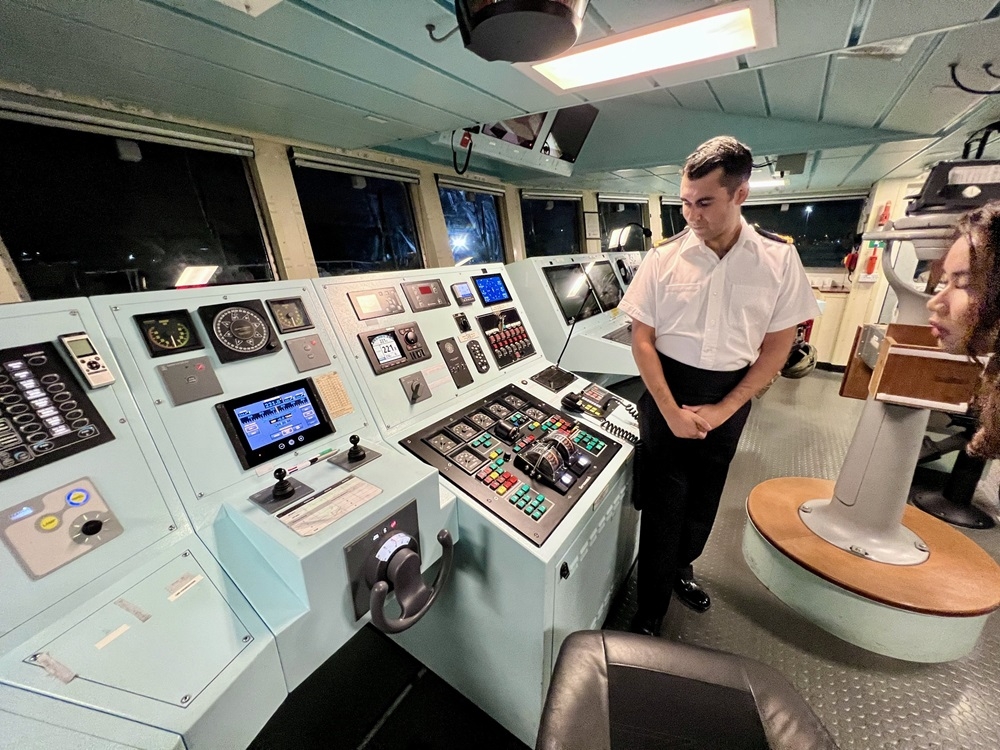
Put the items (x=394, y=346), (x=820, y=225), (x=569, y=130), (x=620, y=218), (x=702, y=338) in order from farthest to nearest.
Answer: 1. (x=820, y=225)
2. (x=620, y=218)
3. (x=569, y=130)
4. (x=394, y=346)
5. (x=702, y=338)

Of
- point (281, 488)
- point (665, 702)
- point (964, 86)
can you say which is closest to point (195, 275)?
point (281, 488)

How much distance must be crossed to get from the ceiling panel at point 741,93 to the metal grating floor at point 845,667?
229 centimetres

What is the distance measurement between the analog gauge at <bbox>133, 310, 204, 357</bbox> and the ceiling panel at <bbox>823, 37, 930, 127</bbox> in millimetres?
2360

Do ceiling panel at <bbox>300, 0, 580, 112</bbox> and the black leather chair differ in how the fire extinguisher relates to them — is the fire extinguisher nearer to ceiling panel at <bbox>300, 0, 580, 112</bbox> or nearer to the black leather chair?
ceiling panel at <bbox>300, 0, 580, 112</bbox>

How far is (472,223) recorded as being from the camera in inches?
135

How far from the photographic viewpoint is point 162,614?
0.69 m

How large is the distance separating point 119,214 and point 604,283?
279cm

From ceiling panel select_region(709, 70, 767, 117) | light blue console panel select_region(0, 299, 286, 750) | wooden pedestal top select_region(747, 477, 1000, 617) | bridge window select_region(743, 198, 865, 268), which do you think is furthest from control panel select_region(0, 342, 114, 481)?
bridge window select_region(743, 198, 865, 268)

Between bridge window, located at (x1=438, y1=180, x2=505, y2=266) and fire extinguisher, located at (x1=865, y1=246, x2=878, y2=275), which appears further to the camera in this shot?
fire extinguisher, located at (x1=865, y1=246, x2=878, y2=275)

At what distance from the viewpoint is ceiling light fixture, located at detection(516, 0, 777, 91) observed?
1014 mm

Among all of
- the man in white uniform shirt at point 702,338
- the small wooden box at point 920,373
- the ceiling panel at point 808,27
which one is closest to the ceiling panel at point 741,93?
the ceiling panel at point 808,27

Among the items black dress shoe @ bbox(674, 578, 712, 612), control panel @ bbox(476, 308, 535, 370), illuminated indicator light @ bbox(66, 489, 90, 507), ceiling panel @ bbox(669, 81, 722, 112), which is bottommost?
black dress shoe @ bbox(674, 578, 712, 612)

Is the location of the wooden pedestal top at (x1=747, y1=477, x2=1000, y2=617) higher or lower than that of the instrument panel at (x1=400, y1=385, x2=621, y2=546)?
lower

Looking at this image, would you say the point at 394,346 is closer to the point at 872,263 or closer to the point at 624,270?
the point at 624,270
